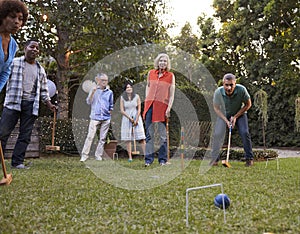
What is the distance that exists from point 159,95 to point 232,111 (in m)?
0.96

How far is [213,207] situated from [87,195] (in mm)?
896

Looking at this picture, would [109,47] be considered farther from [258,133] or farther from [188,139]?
[258,133]

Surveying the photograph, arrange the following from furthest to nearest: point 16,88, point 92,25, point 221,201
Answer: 1. point 92,25
2. point 16,88
3. point 221,201

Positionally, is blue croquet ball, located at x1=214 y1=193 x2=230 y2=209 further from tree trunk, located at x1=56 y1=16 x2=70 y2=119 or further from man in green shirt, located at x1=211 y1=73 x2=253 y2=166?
tree trunk, located at x1=56 y1=16 x2=70 y2=119

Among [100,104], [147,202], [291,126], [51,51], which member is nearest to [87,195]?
[147,202]

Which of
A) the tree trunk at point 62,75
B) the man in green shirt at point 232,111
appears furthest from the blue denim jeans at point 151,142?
the tree trunk at point 62,75

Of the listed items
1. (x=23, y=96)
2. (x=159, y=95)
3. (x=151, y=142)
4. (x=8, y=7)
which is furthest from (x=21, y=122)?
A: (x=8, y=7)

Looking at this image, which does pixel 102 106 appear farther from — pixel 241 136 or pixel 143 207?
pixel 143 207

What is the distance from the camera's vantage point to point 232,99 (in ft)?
16.9

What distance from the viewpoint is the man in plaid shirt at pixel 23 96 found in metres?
4.40

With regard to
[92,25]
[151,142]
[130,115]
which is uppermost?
[92,25]

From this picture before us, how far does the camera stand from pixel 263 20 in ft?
44.1

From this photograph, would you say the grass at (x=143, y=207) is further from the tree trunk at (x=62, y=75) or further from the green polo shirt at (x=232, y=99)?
the tree trunk at (x=62, y=75)

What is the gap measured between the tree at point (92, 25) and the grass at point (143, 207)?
370 centimetres
